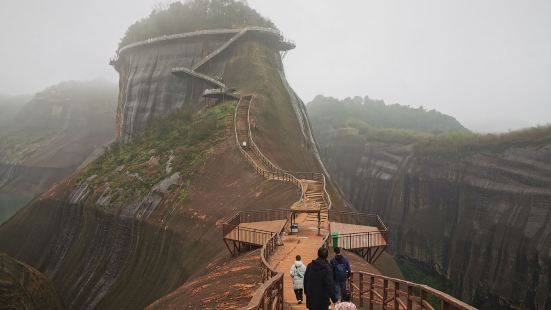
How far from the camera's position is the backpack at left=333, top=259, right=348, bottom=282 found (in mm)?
9588

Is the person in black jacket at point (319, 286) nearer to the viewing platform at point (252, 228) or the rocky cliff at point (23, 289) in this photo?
the viewing platform at point (252, 228)

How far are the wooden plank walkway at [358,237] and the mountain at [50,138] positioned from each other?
7343 centimetres

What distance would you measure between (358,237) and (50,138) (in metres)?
106

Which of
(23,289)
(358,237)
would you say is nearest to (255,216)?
(358,237)

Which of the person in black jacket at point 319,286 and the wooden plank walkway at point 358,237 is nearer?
the person in black jacket at point 319,286

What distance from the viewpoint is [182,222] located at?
29.5 meters

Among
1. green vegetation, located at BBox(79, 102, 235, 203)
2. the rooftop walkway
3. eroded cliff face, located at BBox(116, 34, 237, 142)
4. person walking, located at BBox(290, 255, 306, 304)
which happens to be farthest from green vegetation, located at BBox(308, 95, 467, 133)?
person walking, located at BBox(290, 255, 306, 304)

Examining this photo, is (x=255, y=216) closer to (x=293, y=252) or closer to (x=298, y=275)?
(x=293, y=252)

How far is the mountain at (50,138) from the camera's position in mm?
91000

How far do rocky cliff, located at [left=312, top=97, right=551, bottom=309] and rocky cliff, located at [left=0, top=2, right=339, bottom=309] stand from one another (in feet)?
58.7

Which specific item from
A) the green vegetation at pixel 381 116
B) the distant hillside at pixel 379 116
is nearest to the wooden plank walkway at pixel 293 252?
the distant hillside at pixel 379 116

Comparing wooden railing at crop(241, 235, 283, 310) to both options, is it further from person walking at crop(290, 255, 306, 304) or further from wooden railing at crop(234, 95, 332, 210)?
wooden railing at crop(234, 95, 332, 210)

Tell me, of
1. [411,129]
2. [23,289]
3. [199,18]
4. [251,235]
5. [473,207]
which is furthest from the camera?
[411,129]

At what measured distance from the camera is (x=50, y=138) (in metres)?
107
